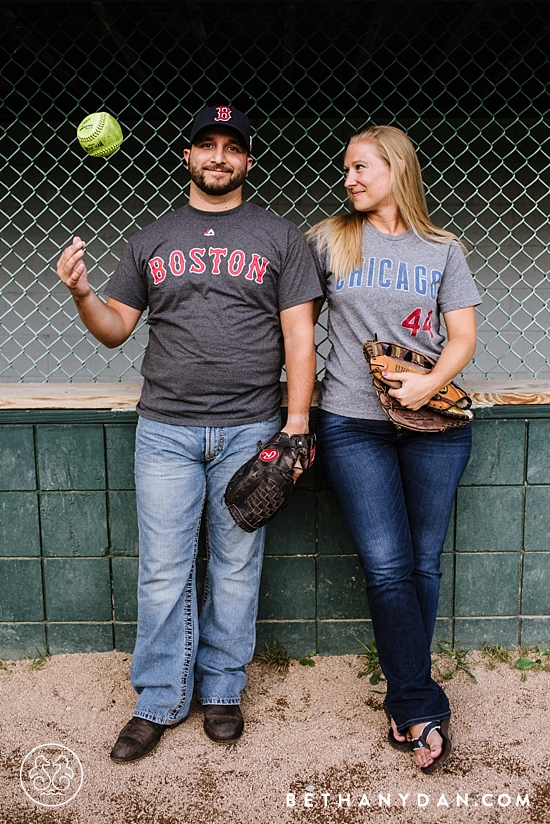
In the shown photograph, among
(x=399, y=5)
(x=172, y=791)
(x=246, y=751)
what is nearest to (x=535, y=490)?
(x=246, y=751)

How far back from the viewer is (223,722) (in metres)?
2.07

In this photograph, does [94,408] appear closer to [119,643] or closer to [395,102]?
[119,643]

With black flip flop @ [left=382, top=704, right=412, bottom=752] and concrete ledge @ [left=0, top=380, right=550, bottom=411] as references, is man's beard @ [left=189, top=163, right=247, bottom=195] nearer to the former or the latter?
concrete ledge @ [left=0, top=380, right=550, bottom=411]

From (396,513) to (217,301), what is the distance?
0.79m

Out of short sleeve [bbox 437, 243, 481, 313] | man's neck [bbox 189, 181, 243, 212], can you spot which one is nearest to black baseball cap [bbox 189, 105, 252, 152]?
man's neck [bbox 189, 181, 243, 212]

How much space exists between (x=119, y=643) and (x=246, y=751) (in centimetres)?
71

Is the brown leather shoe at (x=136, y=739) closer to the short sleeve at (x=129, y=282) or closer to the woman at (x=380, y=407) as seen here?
the woman at (x=380, y=407)

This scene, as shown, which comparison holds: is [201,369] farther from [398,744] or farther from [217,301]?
[398,744]

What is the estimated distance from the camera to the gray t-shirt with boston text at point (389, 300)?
1.93 metres

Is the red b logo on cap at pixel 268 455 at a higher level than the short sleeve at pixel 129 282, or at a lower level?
lower

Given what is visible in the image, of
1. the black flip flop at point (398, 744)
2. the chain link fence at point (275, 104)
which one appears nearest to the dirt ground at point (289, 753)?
the black flip flop at point (398, 744)

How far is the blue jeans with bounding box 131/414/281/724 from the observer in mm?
1991

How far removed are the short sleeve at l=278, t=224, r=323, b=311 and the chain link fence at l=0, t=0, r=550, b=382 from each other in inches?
47.9

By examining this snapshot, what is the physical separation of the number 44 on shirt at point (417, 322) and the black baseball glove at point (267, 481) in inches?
16.9
